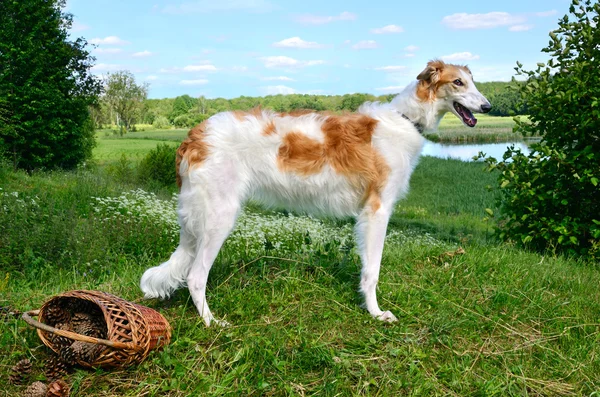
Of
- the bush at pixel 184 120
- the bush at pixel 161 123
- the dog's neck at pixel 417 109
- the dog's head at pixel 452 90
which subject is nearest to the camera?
the dog's head at pixel 452 90

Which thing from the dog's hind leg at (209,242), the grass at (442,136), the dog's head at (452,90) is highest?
the dog's head at (452,90)

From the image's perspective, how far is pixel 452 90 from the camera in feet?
16.3

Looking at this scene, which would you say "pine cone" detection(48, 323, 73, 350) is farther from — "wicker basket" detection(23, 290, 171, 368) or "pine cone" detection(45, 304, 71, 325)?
"pine cone" detection(45, 304, 71, 325)

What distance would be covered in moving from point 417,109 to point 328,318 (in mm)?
2046

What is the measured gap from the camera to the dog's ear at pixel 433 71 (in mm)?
4969

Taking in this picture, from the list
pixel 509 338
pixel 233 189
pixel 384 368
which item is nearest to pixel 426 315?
pixel 509 338

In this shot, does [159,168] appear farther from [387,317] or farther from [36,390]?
[36,390]

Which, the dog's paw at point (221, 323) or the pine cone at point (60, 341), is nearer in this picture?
the pine cone at point (60, 341)

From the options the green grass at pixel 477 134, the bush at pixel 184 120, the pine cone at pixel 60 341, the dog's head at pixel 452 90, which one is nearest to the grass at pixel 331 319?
the pine cone at pixel 60 341

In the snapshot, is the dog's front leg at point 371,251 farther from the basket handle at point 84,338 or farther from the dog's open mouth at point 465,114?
the basket handle at point 84,338

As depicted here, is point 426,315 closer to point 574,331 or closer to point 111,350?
point 574,331

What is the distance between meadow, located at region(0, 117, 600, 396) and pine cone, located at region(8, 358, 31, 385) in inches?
2.7

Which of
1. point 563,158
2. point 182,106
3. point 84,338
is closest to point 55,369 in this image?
point 84,338

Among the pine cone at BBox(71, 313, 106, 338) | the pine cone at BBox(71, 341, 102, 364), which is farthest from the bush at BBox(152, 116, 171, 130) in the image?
the pine cone at BBox(71, 341, 102, 364)
